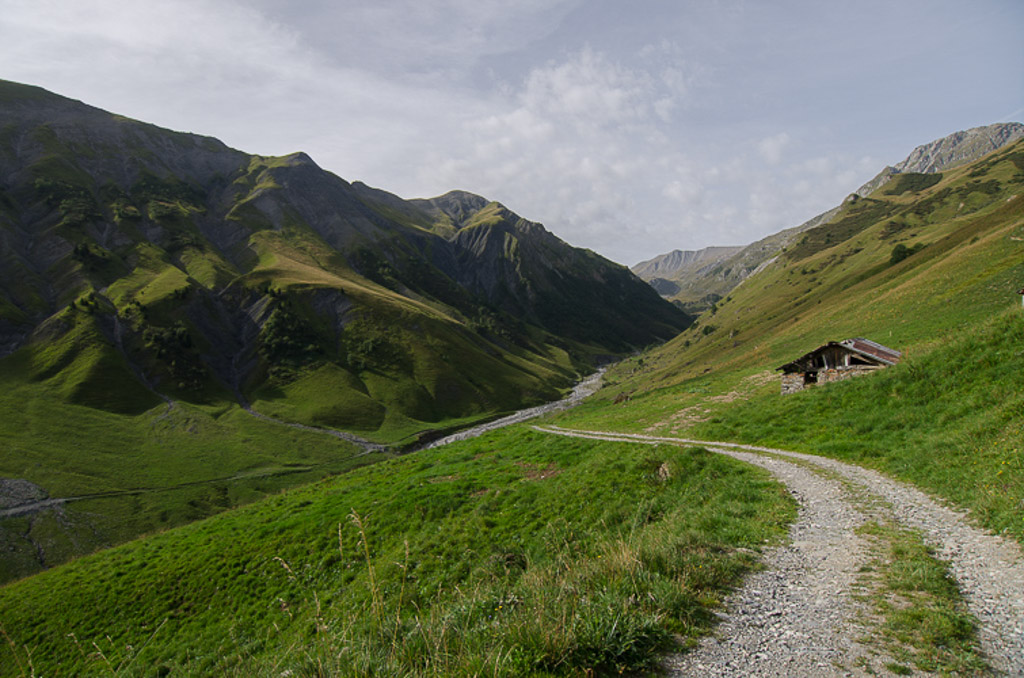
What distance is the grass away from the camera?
6441mm

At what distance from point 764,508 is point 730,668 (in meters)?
8.59

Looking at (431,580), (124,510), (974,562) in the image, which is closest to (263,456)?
(124,510)

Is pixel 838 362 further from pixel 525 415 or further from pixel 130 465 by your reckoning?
pixel 130 465

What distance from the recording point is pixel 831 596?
26.6 feet

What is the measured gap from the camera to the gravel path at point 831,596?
622cm

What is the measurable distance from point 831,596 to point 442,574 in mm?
12881

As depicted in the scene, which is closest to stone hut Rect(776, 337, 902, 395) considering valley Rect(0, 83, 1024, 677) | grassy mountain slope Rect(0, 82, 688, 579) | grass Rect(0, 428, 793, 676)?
valley Rect(0, 83, 1024, 677)

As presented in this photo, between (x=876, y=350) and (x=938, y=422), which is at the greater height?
(x=876, y=350)

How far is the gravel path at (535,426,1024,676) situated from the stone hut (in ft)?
72.3

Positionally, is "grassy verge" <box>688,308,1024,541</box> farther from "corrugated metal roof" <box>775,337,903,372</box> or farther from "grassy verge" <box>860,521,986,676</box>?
"corrugated metal roof" <box>775,337,903,372</box>

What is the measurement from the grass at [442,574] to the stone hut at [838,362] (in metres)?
20.2

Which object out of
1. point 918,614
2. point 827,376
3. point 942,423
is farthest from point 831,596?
point 827,376

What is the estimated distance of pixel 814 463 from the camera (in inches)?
737

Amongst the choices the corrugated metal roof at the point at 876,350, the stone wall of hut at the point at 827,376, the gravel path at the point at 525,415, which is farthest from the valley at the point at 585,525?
the corrugated metal roof at the point at 876,350
